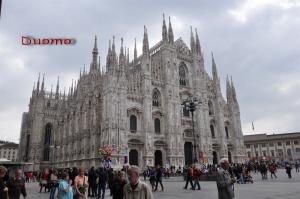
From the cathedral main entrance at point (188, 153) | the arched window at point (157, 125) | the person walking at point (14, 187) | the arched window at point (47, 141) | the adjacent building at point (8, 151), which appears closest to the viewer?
the person walking at point (14, 187)

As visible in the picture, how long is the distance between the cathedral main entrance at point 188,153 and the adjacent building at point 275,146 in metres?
29.8

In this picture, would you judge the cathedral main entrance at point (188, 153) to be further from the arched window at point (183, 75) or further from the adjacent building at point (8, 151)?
the adjacent building at point (8, 151)

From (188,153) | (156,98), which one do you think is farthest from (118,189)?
(188,153)

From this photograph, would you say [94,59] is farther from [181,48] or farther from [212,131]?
[212,131]

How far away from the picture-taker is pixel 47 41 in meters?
10.9

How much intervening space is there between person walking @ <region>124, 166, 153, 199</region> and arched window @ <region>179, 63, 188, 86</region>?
143 feet

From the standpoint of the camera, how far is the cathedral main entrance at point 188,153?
144ft

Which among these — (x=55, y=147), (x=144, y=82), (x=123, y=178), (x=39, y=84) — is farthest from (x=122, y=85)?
(x=39, y=84)

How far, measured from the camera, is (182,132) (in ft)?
141

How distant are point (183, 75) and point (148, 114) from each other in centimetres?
1300

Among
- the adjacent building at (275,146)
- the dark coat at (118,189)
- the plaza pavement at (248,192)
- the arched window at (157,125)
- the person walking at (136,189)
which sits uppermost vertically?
the arched window at (157,125)

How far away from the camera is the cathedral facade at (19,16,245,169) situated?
37406mm

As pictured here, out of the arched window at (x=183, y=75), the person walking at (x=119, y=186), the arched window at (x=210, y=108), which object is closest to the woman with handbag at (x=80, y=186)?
the person walking at (x=119, y=186)

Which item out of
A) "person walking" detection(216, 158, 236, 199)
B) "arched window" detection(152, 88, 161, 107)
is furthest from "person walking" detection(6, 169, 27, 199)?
"arched window" detection(152, 88, 161, 107)
